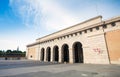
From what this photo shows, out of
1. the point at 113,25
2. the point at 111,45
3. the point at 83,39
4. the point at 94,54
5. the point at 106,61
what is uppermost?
the point at 113,25

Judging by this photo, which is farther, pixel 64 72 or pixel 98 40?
pixel 98 40

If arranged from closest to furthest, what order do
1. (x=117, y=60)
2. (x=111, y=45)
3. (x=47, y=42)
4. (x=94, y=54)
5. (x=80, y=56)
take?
(x=117, y=60), (x=111, y=45), (x=94, y=54), (x=80, y=56), (x=47, y=42)

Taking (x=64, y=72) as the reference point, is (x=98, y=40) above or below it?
above

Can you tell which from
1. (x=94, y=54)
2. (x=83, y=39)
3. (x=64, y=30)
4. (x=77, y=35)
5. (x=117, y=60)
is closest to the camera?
(x=117, y=60)

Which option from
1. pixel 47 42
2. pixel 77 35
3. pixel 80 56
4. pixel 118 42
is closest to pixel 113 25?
pixel 118 42

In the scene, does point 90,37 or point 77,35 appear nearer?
point 90,37

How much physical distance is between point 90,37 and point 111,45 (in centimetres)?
476

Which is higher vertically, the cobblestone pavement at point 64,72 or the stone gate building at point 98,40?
the stone gate building at point 98,40

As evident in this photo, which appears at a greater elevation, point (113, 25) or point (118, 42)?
point (113, 25)

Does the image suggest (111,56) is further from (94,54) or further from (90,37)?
(90,37)

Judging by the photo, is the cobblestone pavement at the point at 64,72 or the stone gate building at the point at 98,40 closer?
the cobblestone pavement at the point at 64,72

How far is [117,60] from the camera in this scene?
16.4m

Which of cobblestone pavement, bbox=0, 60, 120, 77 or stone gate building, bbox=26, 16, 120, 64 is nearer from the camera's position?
cobblestone pavement, bbox=0, 60, 120, 77

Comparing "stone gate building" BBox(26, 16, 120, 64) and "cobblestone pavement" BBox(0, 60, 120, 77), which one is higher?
"stone gate building" BBox(26, 16, 120, 64)
